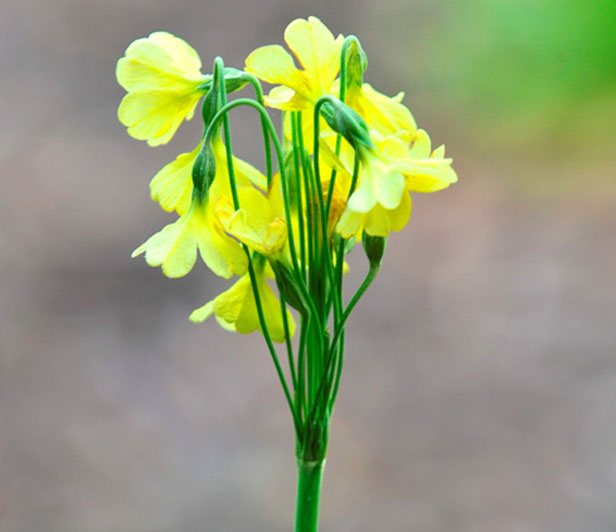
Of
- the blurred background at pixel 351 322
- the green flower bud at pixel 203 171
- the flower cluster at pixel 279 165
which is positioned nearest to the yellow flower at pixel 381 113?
the flower cluster at pixel 279 165

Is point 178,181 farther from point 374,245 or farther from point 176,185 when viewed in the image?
point 374,245

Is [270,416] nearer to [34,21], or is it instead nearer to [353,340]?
[353,340]

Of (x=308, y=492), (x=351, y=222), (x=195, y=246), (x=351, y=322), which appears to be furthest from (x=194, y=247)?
(x=351, y=322)

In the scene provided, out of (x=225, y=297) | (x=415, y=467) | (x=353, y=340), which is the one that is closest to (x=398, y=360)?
(x=353, y=340)

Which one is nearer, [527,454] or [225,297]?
[225,297]

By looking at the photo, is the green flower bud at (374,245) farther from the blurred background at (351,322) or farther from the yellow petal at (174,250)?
the blurred background at (351,322)

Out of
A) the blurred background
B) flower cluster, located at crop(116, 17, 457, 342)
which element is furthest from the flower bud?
the blurred background
